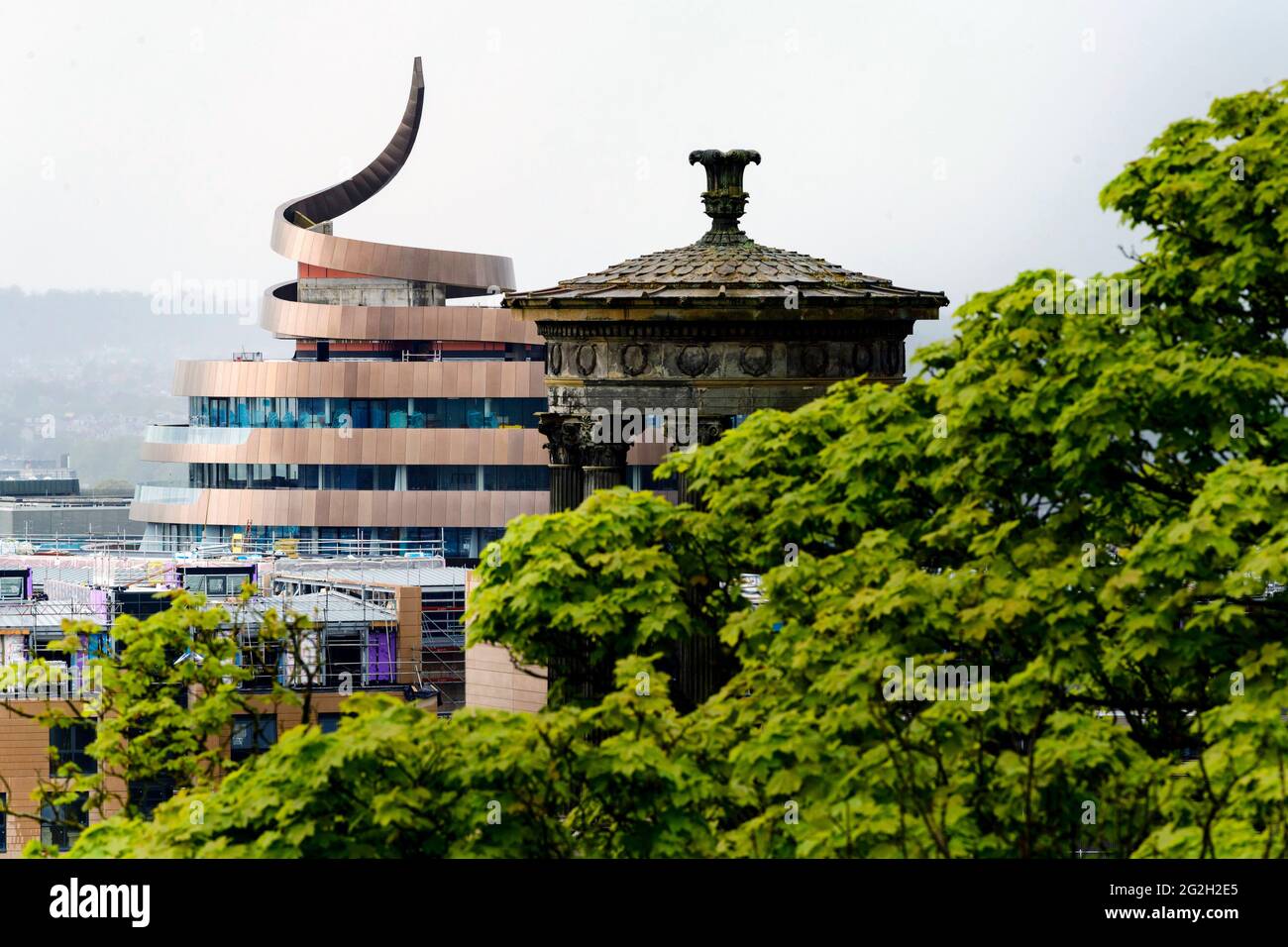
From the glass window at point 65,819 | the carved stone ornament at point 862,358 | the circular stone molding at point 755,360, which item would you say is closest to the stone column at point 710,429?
the circular stone molding at point 755,360

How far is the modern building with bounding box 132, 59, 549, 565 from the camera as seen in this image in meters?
140

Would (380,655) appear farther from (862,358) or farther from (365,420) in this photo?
(862,358)

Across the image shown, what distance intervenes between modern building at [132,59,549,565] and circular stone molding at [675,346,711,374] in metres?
105

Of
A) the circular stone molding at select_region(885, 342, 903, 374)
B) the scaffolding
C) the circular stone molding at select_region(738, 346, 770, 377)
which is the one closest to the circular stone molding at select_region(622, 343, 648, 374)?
the circular stone molding at select_region(738, 346, 770, 377)

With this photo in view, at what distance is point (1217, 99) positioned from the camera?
2580 centimetres

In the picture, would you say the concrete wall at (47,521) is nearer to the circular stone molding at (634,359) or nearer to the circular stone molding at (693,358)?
the circular stone molding at (634,359)

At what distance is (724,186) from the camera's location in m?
31.5

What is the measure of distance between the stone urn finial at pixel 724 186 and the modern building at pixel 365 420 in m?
103

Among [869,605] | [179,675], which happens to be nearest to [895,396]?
[869,605]

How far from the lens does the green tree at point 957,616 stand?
21859mm

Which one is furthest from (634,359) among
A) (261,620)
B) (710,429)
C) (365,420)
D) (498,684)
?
(365,420)

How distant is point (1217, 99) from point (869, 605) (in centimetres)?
715

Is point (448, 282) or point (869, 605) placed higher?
point (448, 282)
